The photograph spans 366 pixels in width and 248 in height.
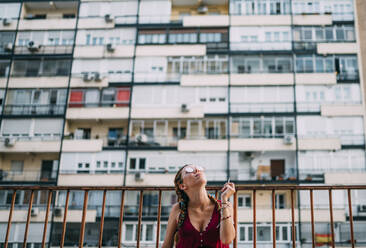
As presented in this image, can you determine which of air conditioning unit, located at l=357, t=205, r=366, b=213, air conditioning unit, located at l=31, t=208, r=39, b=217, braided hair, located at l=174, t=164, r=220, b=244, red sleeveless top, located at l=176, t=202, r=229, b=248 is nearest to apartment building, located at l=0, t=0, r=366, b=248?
air conditioning unit, located at l=31, t=208, r=39, b=217

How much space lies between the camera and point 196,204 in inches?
143

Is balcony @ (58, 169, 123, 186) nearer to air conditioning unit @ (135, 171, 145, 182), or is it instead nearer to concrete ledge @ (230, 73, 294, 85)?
air conditioning unit @ (135, 171, 145, 182)

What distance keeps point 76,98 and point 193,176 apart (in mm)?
26786

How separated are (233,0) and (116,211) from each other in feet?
56.8

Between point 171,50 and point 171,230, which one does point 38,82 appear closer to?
point 171,50

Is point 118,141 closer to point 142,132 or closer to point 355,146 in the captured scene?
point 142,132

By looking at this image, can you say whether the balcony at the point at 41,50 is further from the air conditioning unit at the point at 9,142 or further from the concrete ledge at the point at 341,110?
the concrete ledge at the point at 341,110

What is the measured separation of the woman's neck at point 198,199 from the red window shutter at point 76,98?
2645 centimetres

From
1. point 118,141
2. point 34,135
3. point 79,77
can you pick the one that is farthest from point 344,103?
point 34,135

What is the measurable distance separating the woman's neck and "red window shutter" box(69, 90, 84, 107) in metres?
26.4

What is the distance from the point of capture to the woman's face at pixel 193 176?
3584 mm

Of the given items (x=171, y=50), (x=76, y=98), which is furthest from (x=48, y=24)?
(x=171, y=50)

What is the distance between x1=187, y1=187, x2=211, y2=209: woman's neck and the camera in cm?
362

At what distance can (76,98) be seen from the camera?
29141 millimetres
